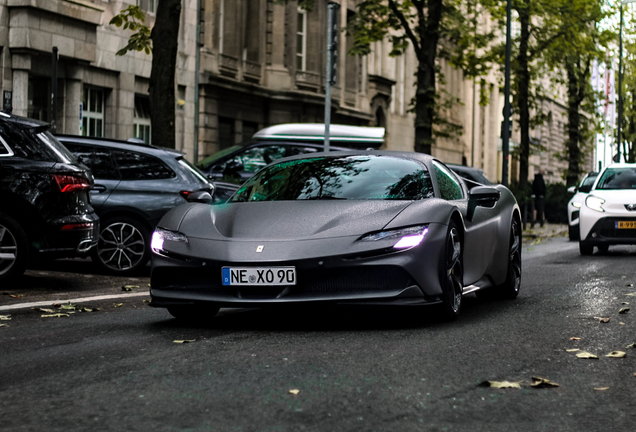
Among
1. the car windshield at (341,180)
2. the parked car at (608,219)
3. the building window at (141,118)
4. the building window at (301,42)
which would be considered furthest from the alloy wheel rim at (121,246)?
the building window at (301,42)

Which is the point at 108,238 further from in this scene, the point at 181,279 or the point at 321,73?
A: the point at 321,73

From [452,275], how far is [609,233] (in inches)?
430

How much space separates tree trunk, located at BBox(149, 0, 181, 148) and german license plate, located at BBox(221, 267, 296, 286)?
10.7 metres

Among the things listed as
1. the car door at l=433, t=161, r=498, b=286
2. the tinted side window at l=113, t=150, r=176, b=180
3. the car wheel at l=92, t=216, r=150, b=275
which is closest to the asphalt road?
the car door at l=433, t=161, r=498, b=286

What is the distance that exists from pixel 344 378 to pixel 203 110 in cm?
2957

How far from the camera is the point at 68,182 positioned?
1077 centimetres

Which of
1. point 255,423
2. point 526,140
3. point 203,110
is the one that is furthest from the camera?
point 526,140

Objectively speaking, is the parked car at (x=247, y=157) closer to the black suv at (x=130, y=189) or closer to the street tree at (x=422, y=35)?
the black suv at (x=130, y=189)

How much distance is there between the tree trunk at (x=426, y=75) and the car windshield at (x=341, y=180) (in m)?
19.3

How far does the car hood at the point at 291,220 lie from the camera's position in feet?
24.2

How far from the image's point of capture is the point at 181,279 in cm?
759

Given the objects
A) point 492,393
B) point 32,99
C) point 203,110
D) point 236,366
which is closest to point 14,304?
point 236,366

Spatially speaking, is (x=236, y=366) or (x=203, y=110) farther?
(x=203, y=110)

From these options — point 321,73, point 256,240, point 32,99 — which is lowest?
point 256,240
